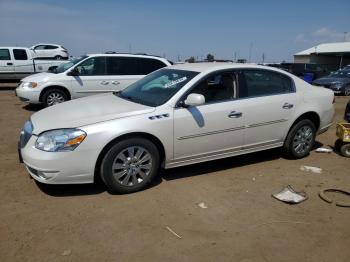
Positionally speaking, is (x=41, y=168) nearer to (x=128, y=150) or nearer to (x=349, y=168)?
(x=128, y=150)

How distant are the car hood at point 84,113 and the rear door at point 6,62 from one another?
1234 cm

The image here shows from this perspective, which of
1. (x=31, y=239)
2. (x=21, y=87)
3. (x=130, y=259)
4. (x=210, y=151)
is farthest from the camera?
(x=21, y=87)

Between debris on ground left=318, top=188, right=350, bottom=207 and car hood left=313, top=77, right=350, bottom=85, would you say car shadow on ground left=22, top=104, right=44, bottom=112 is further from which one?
car hood left=313, top=77, right=350, bottom=85

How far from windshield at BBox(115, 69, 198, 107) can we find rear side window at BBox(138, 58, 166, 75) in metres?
5.18

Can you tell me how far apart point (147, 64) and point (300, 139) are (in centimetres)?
602

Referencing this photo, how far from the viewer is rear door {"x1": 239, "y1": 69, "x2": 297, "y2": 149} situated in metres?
5.32

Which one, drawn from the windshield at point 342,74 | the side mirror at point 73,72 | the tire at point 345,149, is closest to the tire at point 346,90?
the windshield at point 342,74

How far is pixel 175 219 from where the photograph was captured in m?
3.95

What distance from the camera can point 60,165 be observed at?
164 inches

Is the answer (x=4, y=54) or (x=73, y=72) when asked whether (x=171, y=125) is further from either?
(x=4, y=54)

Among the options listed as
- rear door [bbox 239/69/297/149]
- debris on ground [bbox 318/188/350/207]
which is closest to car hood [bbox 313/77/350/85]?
rear door [bbox 239/69/297/149]

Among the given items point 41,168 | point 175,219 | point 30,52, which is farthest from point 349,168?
point 30,52

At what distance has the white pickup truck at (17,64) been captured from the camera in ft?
52.7

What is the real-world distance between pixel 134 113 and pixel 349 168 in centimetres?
346
